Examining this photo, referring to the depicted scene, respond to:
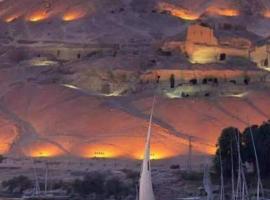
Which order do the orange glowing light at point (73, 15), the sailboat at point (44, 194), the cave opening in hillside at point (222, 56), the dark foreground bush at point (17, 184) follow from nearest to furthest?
the sailboat at point (44, 194)
the dark foreground bush at point (17, 184)
the cave opening in hillside at point (222, 56)
the orange glowing light at point (73, 15)

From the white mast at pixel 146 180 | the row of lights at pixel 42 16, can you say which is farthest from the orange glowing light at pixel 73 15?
the white mast at pixel 146 180

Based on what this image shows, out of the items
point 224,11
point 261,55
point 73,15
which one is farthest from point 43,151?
point 224,11

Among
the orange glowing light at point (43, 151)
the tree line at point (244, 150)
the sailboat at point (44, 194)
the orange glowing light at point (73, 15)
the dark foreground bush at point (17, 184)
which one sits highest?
the orange glowing light at point (73, 15)

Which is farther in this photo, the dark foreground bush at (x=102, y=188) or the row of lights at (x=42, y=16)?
the row of lights at (x=42, y=16)

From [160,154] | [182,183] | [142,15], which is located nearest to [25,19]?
[142,15]

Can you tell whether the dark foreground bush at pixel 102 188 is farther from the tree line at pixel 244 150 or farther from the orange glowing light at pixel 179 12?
the orange glowing light at pixel 179 12

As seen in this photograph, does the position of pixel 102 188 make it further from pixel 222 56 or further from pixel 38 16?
pixel 38 16

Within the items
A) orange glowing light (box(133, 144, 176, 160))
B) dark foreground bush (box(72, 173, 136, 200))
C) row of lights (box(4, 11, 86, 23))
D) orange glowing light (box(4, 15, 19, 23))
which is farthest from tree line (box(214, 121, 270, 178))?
orange glowing light (box(4, 15, 19, 23))

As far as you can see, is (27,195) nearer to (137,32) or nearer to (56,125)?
(56,125)
